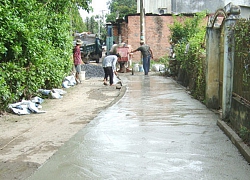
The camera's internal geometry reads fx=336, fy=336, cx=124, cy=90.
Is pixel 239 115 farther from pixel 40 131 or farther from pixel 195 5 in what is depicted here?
pixel 195 5

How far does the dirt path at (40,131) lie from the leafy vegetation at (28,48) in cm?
76

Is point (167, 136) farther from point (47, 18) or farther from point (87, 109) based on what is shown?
point (47, 18)

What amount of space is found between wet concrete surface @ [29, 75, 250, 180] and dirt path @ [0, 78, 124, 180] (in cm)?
26

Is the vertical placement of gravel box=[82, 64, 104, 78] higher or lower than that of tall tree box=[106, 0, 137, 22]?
lower

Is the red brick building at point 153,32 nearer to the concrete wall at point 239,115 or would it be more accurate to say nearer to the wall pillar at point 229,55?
the wall pillar at point 229,55

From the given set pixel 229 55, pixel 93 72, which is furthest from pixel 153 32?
pixel 229 55

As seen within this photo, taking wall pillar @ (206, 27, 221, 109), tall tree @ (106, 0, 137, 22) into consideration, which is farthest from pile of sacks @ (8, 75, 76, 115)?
tall tree @ (106, 0, 137, 22)

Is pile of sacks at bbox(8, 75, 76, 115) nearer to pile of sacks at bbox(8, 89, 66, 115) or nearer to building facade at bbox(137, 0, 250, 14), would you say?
pile of sacks at bbox(8, 89, 66, 115)

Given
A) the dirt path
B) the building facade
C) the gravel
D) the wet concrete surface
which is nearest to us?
the wet concrete surface

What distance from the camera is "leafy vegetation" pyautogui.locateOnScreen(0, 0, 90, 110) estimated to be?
7.53 meters

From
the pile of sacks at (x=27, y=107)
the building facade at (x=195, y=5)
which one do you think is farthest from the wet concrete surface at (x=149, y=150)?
the building facade at (x=195, y=5)

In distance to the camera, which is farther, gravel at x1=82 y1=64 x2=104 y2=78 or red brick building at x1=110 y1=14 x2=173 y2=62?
red brick building at x1=110 y1=14 x2=173 y2=62

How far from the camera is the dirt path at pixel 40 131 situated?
4566mm

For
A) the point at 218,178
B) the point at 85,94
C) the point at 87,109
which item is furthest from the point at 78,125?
the point at 85,94
